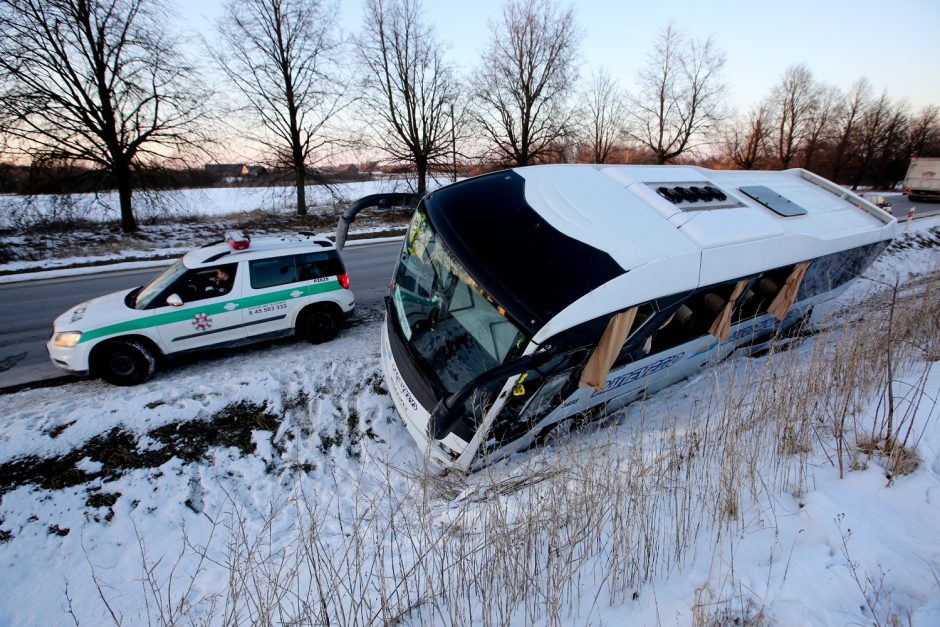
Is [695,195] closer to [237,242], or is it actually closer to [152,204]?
[237,242]

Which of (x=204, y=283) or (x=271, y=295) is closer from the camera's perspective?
(x=204, y=283)

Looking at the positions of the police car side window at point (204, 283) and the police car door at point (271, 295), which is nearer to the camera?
the police car side window at point (204, 283)

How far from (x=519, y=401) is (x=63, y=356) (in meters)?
6.30

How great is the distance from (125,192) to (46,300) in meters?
11.2

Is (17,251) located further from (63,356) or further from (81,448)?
(81,448)

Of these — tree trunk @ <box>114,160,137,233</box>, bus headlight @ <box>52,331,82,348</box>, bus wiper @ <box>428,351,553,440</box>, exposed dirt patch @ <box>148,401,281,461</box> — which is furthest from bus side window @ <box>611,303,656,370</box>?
tree trunk @ <box>114,160,137,233</box>

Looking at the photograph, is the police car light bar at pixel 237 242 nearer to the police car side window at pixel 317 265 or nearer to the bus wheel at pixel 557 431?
the police car side window at pixel 317 265

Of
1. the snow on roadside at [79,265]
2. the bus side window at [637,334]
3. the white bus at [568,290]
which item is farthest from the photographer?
the snow on roadside at [79,265]

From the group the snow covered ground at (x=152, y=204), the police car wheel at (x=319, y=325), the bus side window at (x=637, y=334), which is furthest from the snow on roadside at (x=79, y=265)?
the bus side window at (x=637, y=334)

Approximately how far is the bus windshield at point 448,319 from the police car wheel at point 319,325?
288 cm

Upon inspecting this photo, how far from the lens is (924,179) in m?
30.8

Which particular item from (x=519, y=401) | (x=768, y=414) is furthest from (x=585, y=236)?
(x=768, y=414)

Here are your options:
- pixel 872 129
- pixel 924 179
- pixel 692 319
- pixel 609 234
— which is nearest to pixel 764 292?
pixel 692 319

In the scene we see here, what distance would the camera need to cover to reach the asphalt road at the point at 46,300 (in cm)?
632
